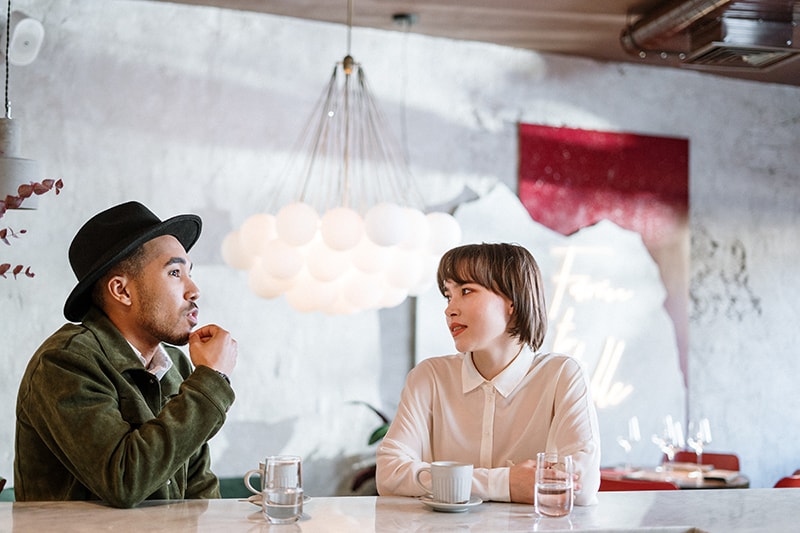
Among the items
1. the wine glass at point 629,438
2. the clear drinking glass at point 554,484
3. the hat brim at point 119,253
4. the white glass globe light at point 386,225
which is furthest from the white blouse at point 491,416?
the wine glass at point 629,438

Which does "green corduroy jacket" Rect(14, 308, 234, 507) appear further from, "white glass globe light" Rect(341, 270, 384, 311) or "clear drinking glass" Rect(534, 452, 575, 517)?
"white glass globe light" Rect(341, 270, 384, 311)

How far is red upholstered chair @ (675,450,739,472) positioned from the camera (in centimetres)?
520

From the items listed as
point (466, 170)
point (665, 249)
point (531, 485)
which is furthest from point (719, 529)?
point (665, 249)

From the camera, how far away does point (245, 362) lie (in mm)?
4871

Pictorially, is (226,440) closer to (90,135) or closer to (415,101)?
(90,135)

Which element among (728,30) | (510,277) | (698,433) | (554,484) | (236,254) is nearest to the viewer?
(554,484)

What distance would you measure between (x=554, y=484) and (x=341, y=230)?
2019 mm

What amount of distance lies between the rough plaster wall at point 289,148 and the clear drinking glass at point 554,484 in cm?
306

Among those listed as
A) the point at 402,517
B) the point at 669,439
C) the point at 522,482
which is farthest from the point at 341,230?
the point at 669,439

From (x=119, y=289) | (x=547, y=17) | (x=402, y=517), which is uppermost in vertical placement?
(x=547, y=17)

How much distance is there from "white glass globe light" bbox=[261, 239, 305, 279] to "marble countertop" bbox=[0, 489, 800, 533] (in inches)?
72.0

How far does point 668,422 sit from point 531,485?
3.47m

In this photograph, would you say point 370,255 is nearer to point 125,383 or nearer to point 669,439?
point 125,383

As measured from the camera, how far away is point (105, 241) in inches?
91.8
